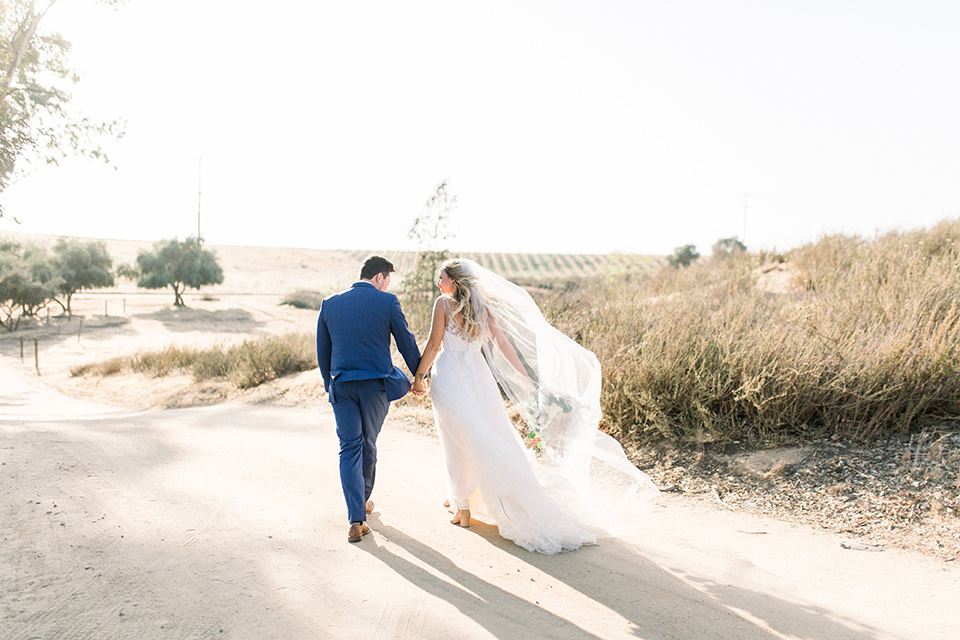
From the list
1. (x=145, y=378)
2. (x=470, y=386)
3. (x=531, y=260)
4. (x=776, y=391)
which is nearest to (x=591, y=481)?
(x=470, y=386)

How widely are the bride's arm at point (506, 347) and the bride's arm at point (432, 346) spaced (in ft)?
1.36

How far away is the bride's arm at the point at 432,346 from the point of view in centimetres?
481

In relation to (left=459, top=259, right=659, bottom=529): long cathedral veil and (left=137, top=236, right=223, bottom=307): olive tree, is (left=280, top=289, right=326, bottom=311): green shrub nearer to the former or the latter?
(left=137, top=236, right=223, bottom=307): olive tree

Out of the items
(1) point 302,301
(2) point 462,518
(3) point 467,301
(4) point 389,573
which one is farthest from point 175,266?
(4) point 389,573

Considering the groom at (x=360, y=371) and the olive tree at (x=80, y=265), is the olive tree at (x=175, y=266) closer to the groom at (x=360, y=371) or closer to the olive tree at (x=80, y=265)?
the olive tree at (x=80, y=265)

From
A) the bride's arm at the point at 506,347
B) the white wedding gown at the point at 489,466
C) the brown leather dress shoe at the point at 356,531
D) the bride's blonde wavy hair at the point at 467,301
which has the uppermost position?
the bride's blonde wavy hair at the point at 467,301

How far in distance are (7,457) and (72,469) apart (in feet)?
3.46

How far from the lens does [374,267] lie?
4.82 meters

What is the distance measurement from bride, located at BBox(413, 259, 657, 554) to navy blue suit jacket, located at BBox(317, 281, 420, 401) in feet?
1.08

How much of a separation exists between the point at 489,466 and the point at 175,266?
168 ft

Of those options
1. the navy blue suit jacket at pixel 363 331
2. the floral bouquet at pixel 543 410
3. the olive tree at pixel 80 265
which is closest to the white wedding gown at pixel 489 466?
the floral bouquet at pixel 543 410

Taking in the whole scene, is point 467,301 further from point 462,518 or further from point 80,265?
point 80,265

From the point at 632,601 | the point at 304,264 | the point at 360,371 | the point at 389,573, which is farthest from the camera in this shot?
the point at 304,264

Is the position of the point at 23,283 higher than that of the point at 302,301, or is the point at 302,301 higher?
the point at 23,283
